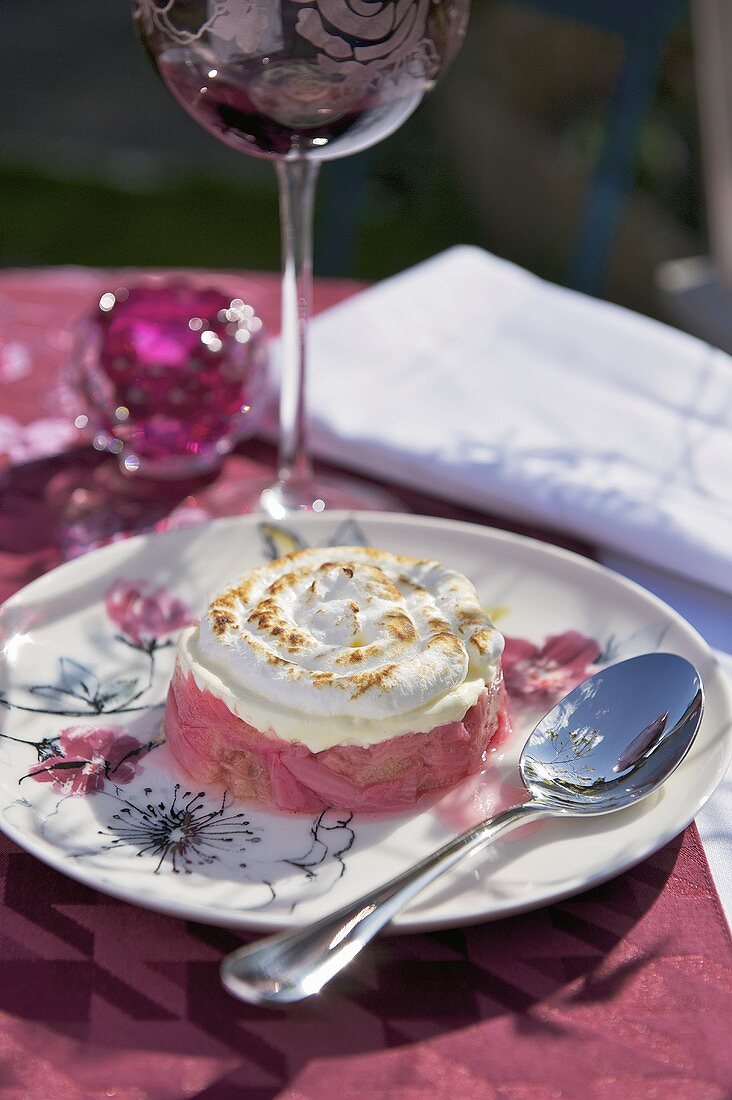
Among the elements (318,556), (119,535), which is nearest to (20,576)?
(119,535)

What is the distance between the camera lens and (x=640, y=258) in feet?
9.64

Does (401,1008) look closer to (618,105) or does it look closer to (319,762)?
(319,762)

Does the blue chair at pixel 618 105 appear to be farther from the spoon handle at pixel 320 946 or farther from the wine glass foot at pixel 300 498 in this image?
the spoon handle at pixel 320 946

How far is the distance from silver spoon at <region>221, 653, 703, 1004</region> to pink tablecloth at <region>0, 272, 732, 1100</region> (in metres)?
0.03

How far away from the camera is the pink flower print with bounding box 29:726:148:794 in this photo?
2.11ft

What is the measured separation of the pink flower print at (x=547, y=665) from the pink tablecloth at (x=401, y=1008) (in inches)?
5.5

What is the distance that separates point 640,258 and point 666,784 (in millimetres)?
2507

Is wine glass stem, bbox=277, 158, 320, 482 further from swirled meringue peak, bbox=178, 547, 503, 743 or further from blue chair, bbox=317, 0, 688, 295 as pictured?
blue chair, bbox=317, 0, 688, 295

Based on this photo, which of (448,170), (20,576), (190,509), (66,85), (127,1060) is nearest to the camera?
(127,1060)

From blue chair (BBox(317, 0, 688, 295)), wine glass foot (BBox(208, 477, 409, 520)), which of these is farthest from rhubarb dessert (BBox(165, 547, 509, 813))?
blue chair (BBox(317, 0, 688, 295))

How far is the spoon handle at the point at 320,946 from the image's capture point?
1.62ft

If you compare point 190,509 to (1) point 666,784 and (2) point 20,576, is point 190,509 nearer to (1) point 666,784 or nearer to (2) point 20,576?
(2) point 20,576

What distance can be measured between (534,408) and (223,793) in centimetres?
59

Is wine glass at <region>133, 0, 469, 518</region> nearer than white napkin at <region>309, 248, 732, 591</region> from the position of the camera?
Yes
